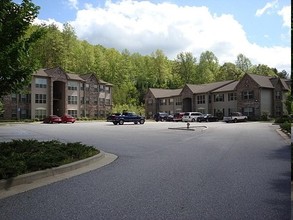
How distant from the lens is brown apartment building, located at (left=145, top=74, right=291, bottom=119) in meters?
60.5

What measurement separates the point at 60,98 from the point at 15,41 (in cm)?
6454

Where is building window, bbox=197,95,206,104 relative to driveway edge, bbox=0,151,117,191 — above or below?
above

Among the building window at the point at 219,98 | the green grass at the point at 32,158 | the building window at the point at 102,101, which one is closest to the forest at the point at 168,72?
the building window at the point at 102,101

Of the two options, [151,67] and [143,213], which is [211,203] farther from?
[151,67]

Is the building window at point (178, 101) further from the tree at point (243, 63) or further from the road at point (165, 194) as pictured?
the road at point (165, 194)

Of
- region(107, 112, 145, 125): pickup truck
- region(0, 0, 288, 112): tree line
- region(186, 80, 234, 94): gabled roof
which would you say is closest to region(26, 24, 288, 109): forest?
region(0, 0, 288, 112): tree line

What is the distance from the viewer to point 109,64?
6097 centimetres

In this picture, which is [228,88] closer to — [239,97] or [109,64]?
[239,97]

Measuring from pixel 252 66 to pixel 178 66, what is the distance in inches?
898

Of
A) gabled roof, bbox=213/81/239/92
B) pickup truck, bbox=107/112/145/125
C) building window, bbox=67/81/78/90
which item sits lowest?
pickup truck, bbox=107/112/145/125

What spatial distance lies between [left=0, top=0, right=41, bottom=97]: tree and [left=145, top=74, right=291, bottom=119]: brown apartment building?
172 ft

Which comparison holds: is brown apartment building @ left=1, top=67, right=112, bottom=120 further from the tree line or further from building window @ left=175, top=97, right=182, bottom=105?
building window @ left=175, top=97, right=182, bottom=105

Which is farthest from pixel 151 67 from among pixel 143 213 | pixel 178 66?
pixel 143 213

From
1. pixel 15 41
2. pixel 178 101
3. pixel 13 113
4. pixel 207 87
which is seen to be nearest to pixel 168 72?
pixel 178 101
